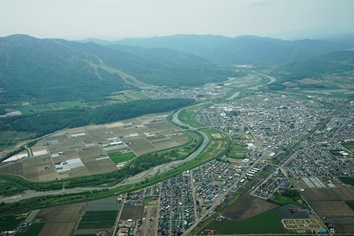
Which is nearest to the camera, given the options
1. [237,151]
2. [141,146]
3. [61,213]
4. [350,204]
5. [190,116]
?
[350,204]

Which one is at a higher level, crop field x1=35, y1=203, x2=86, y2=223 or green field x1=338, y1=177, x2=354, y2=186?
crop field x1=35, y1=203, x2=86, y2=223

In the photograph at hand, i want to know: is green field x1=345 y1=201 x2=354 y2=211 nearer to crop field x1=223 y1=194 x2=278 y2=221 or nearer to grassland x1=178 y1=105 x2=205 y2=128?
crop field x1=223 y1=194 x2=278 y2=221

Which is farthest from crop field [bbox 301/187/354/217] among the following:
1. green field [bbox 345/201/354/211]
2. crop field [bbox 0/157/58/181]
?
crop field [bbox 0/157/58/181]

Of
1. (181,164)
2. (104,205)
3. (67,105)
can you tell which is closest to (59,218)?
(104,205)

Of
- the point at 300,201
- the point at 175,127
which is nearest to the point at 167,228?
the point at 300,201

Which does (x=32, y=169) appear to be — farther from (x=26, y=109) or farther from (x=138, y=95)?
(x=138, y=95)

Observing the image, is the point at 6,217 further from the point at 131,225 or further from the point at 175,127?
the point at 175,127

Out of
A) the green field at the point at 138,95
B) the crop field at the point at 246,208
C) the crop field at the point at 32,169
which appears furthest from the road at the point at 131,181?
the green field at the point at 138,95
